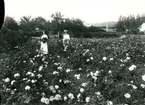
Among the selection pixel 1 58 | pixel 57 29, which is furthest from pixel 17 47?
pixel 57 29

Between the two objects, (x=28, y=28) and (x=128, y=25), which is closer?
(x=28, y=28)

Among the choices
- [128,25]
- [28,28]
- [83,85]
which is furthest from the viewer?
[128,25]

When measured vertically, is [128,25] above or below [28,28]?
below

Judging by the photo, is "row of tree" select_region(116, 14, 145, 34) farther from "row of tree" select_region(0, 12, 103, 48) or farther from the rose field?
the rose field

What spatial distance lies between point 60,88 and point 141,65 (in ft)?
8.49

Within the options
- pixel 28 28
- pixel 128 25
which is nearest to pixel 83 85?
pixel 28 28

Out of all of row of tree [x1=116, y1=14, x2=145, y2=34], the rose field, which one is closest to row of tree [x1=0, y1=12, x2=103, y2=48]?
the rose field

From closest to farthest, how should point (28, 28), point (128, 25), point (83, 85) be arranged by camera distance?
point (83, 85), point (28, 28), point (128, 25)

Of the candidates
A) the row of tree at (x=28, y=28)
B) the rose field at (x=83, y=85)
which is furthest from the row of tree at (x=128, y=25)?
the rose field at (x=83, y=85)

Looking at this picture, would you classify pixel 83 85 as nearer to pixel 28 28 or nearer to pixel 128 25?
pixel 28 28

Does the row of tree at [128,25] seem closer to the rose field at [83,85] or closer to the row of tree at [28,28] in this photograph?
the row of tree at [28,28]

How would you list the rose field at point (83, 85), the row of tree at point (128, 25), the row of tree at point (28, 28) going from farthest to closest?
the row of tree at point (128, 25) → the row of tree at point (28, 28) → the rose field at point (83, 85)

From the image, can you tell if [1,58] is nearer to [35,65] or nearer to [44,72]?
[35,65]

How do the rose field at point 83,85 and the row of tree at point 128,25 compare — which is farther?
the row of tree at point 128,25
